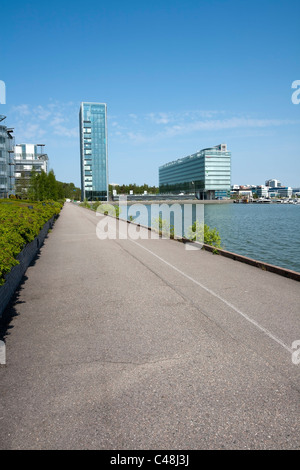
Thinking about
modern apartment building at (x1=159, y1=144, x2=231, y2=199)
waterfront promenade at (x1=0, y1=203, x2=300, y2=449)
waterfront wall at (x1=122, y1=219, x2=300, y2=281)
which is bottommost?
waterfront promenade at (x1=0, y1=203, x2=300, y2=449)

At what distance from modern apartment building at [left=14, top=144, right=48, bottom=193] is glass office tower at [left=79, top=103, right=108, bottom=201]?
67.5 ft

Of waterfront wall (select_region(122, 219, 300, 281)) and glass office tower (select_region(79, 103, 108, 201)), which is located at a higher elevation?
glass office tower (select_region(79, 103, 108, 201))

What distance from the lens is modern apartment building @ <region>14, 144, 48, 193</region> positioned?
379 feet

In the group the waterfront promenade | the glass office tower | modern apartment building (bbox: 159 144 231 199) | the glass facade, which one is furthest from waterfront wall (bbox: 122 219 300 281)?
modern apartment building (bbox: 159 144 231 199)

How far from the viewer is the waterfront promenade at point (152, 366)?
12.1ft

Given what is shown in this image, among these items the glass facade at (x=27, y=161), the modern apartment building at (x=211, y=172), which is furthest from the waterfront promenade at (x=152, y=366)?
the modern apartment building at (x=211, y=172)

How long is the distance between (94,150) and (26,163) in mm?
33116

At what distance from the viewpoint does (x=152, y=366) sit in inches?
202

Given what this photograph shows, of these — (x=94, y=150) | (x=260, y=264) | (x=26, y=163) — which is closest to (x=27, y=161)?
(x=26, y=163)

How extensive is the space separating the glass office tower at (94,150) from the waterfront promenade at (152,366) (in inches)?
6188

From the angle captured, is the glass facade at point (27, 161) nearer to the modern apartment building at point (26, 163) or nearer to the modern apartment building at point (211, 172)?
the modern apartment building at point (26, 163)

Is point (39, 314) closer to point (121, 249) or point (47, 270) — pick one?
point (47, 270)

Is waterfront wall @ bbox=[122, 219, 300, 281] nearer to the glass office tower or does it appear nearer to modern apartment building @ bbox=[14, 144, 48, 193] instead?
modern apartment building @ bbox=[14, 144, 48, 193]

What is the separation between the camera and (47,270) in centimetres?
1252
